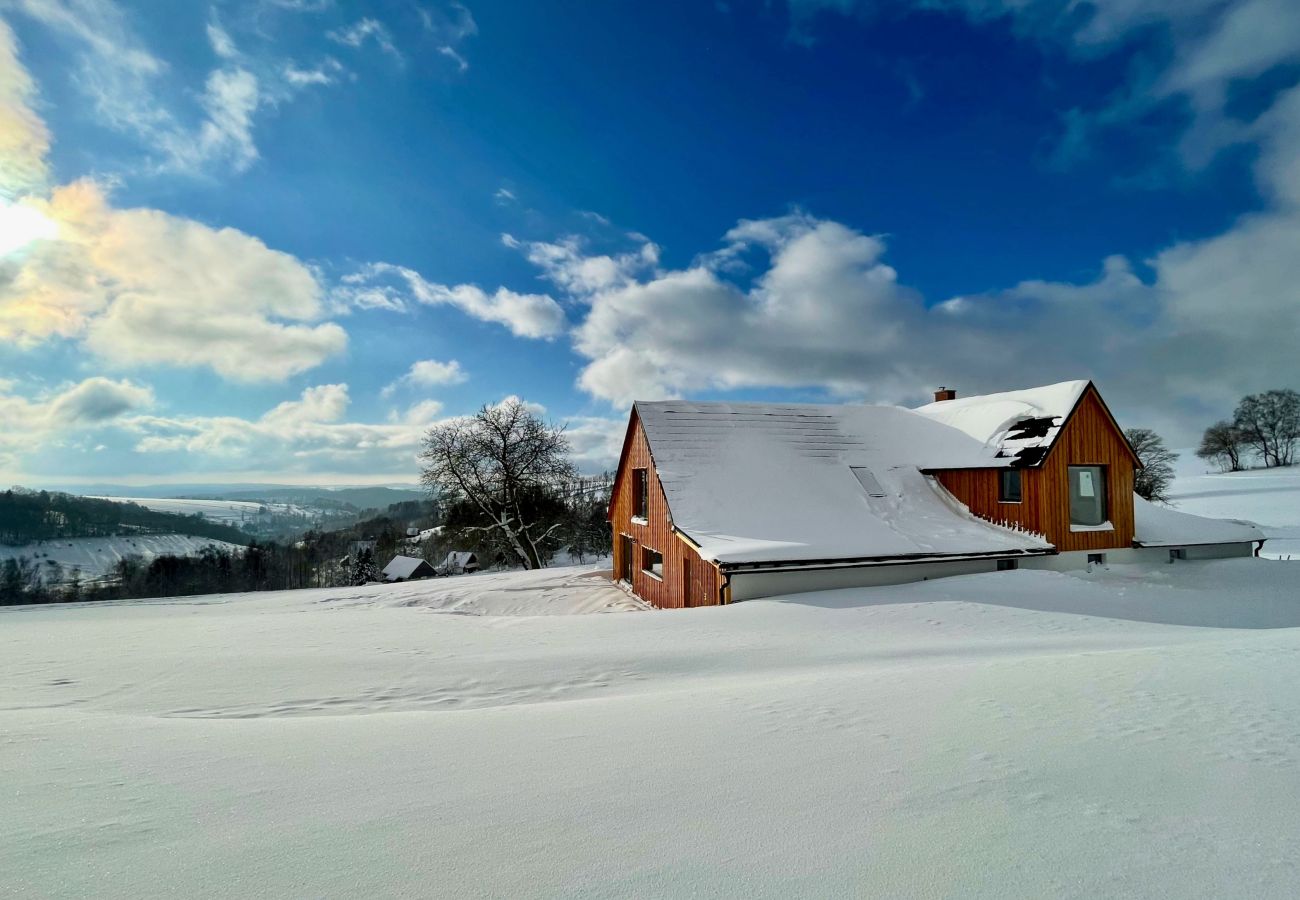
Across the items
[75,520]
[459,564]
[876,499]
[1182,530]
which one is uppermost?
[876,499]

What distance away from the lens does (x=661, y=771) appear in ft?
11.7

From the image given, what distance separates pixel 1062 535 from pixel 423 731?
17.5 metres

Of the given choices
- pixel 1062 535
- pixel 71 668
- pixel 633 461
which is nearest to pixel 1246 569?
pixel 1062 535

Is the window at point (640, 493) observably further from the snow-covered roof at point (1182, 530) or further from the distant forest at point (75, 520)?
the distant forest at point (75, 520)

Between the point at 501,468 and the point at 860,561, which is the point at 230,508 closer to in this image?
the point at 501,468

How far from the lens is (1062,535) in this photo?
1597 cm

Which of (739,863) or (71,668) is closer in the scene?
(739,863)

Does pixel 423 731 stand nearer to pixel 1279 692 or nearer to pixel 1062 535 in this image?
pixel 1279 692

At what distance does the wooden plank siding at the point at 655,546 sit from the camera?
45.9 ft

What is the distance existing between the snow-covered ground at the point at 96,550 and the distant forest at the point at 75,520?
126cm

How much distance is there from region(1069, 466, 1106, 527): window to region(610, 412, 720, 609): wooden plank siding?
11.3 metres

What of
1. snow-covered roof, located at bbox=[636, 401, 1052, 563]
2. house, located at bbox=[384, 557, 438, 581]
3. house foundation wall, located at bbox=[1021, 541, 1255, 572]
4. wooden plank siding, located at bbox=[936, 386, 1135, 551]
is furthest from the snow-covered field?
house, located at bbox=[384, 557, 438, 581]

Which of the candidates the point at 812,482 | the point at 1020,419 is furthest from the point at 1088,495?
the point at 812,482

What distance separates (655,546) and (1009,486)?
→ 34.2ft
